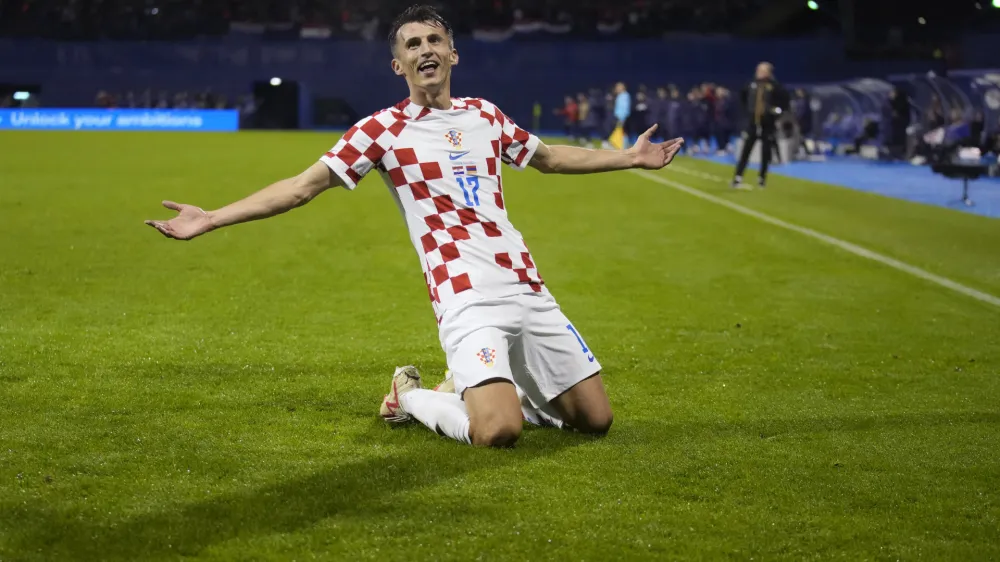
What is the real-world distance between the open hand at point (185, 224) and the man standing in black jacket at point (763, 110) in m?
16.2

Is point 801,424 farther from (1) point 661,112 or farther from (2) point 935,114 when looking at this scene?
(1) point 661,112

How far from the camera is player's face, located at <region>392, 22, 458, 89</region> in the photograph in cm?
509

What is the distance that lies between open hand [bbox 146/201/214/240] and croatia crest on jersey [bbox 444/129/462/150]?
115 cm

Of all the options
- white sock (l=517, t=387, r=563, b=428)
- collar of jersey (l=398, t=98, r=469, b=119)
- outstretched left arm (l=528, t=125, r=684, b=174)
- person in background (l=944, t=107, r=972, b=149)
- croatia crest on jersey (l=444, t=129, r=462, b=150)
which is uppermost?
collar of jersey (l=398, t=98, r=469, b=119)

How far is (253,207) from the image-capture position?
4680 millimetres

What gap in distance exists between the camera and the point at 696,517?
13.4 feet

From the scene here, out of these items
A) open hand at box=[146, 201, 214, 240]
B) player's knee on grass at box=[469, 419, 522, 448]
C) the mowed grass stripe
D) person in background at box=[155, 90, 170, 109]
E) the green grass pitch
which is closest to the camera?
the green grass pitch

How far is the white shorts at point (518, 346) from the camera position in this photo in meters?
4.93

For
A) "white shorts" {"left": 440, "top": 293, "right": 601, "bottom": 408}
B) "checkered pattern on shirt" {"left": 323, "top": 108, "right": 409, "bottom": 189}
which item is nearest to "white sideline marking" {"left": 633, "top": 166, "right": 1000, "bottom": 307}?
"white shorts" {"left": 440, "top": 293, "right": 601, "bottom": 408}

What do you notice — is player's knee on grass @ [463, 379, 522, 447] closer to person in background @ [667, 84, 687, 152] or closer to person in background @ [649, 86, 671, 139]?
person in background @ [667, 84, 687, 152]

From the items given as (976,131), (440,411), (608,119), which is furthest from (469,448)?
(608,119)

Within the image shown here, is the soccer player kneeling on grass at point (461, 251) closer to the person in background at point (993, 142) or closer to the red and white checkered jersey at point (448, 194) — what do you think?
the red and white checkered jersey at point (448, 194)

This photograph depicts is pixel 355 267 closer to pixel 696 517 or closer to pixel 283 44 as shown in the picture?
pixel 696 517

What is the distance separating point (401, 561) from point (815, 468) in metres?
1.83
